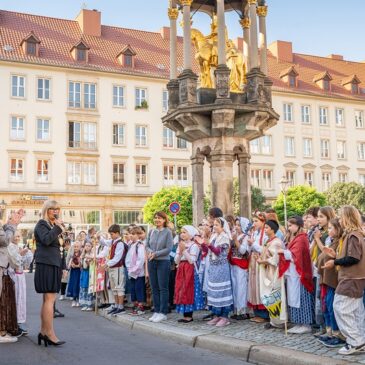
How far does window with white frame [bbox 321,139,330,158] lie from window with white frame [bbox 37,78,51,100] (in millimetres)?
29026

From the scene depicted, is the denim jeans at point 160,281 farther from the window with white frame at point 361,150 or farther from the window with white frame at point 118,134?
the window with white frame at point 361,150

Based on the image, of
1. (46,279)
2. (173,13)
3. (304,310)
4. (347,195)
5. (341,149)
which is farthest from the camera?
(341,149)

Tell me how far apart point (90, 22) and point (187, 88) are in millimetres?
43087

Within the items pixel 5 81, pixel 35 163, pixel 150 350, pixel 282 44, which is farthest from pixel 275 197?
pixel 150 350

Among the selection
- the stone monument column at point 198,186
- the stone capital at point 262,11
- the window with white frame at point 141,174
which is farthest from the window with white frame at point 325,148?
the stone monument column at point 198,186

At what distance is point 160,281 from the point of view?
10469 millimetres

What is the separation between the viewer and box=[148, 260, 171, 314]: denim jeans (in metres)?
10.5

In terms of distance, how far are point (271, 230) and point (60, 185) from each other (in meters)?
39.4

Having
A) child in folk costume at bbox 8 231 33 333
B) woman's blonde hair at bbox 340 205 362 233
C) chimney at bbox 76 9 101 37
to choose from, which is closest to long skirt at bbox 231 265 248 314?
woman's blonde hair at bbox 340 205 362 233

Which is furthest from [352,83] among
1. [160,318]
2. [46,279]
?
[46,279]

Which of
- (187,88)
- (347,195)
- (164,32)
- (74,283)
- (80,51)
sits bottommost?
(74,283)

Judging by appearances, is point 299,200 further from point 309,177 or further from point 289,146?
point 289,146

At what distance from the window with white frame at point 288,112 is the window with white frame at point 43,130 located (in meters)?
24.3

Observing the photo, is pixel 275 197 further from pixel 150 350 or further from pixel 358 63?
pixel 150 350
